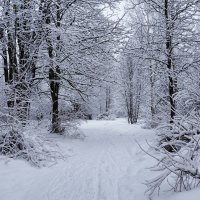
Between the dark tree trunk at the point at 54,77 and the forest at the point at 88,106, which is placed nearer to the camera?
the forest at the point at 88,106

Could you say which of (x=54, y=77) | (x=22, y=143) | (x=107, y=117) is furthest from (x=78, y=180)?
(x=107, y=117)

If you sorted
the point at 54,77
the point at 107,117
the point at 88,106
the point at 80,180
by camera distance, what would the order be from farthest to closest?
1. the point at 107,117
2. the point at 88,106
3. the point at 54,77
4. the point at 80,180

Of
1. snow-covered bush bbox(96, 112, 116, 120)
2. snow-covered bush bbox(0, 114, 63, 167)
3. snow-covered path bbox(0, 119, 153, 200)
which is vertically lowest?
snow-covered bush bbox(96, 112, 116, 120)

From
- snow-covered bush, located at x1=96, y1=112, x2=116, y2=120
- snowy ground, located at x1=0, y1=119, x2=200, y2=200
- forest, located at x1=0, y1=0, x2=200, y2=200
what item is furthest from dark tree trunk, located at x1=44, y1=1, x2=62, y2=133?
snow-covered bush, located at x1=96, y1=112, x2=116, y2=120

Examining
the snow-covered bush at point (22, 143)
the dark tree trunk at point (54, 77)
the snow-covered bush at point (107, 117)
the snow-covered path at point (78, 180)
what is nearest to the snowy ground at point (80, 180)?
the snow-covered path at point (78, 180)

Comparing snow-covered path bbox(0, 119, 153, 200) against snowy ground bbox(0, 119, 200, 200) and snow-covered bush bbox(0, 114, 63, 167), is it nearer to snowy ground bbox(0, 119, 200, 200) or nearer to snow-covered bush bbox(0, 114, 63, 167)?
snowy ground bbox(0, 119, 200, 200)

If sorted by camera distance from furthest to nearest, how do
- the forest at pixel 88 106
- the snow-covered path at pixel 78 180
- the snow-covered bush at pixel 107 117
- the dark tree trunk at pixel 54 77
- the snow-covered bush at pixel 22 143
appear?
1. the snow-covered bush at pixel 107 117
2. the dark tree trunk at pixel 54 77
3. the snow-covered bush at pixel 22 143
4. the snow-covered path at pixel 78 180
5. the forest at pixel 88 106

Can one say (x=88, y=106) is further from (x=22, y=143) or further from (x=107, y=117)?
(x=107, y=117)

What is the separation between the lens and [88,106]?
1524cm

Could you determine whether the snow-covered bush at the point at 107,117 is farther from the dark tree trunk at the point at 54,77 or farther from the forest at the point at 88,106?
the dark tree trunk at the point at 54,77

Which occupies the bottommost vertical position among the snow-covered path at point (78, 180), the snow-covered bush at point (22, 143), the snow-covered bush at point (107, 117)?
the snow-covered bush at point (107, 117)

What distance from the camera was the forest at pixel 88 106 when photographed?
521 cm

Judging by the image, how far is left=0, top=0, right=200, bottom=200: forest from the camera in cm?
521

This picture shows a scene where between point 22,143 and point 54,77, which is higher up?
point 54,77
